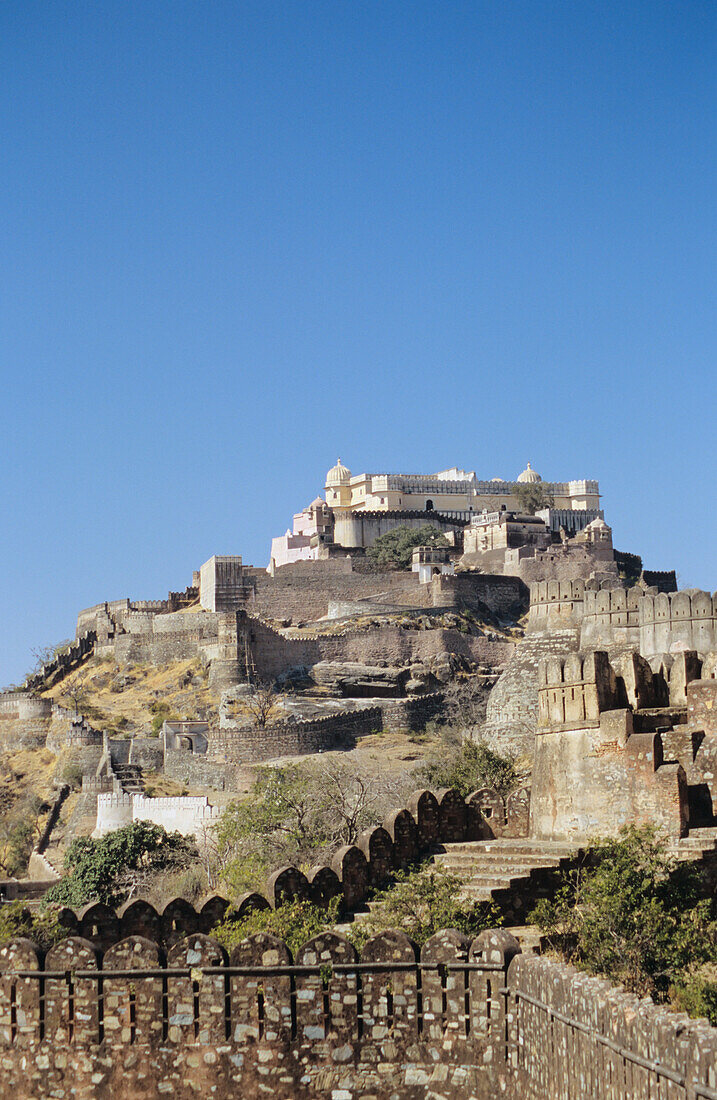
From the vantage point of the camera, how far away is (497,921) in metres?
17.2

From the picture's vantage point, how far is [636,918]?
16.1 metres

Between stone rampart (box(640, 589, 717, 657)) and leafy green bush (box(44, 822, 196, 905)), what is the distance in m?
12.0

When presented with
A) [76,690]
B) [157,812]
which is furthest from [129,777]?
[76,690]

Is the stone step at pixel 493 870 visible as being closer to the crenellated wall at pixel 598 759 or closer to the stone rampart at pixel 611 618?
the crenellated wall at pixel 598 759

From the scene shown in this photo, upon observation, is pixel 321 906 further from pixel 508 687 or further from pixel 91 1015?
pixel 508 687

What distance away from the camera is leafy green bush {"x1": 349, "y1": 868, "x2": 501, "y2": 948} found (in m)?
16.9

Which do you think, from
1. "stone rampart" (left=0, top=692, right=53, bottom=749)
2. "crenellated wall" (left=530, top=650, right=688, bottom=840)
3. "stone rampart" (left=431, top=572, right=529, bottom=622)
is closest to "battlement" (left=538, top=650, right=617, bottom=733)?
"crenellated wall" (left=530, top=650, right=688, bottom=840)

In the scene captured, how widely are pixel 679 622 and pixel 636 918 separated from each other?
21.1 meters

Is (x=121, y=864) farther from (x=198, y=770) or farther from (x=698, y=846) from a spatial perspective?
(x=698, y=846)

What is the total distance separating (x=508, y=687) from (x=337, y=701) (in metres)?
22.8

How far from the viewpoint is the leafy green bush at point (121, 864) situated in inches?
1473

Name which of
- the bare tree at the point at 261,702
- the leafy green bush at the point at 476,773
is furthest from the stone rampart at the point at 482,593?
the leafy green bush at the point at 476,773

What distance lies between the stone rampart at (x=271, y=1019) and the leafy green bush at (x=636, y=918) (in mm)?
1419

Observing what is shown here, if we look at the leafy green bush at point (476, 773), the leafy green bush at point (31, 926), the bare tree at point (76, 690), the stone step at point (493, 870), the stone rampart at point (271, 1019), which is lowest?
the stone rampart at point (271, 1019)
